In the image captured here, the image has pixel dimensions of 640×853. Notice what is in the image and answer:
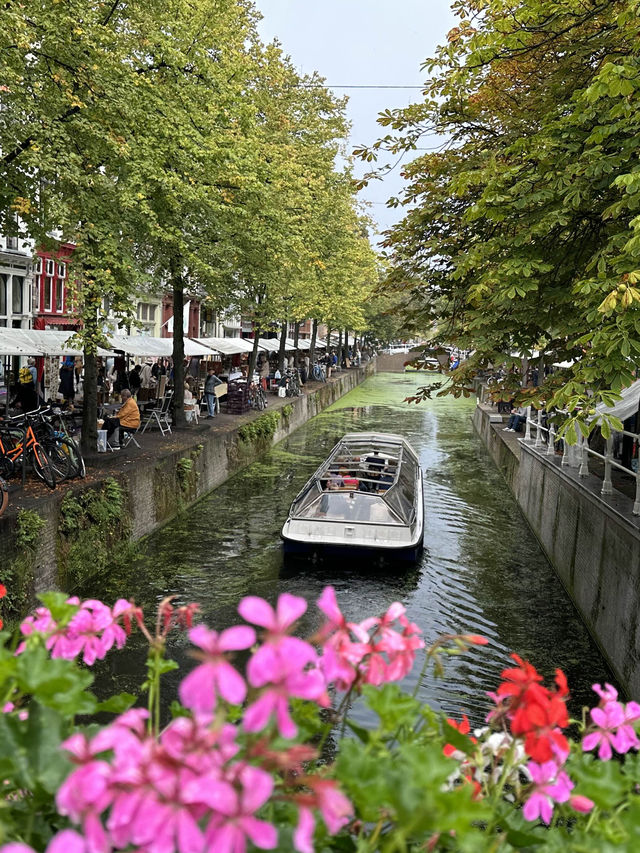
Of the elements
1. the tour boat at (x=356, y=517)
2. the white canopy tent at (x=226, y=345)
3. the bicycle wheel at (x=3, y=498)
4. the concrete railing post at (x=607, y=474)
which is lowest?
the tour boat at (x=356, y=517)

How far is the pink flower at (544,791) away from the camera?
1.94 m

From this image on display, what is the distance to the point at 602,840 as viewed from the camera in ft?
5.49

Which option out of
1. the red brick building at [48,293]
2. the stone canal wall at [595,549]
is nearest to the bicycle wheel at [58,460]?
the stone canal wall at [595,549]

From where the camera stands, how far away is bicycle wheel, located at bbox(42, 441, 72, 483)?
42.1 feet

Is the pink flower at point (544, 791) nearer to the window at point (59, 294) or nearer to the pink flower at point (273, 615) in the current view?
the pink flower at point (273, 615)

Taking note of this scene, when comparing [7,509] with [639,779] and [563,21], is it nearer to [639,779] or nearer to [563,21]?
[563,21]

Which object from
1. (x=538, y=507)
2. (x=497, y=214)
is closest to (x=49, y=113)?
(x=497, y=214)

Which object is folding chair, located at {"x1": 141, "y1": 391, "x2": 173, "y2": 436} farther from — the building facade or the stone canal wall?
the building facade

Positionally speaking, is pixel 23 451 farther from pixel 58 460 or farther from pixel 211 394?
pixel 211 394

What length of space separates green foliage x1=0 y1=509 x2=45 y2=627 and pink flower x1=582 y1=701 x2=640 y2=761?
880cm

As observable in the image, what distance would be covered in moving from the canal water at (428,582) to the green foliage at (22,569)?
1.36 m

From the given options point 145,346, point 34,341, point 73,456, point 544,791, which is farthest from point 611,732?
point 145,346

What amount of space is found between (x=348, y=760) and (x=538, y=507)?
16.5 m

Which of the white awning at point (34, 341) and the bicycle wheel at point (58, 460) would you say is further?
the white awning at point (34, 341)
